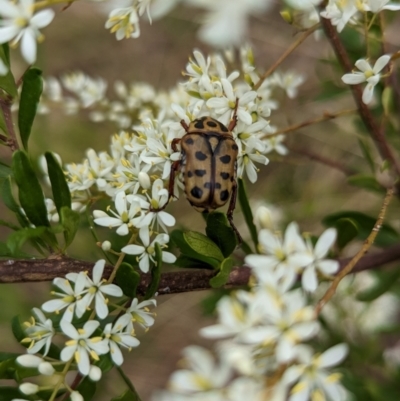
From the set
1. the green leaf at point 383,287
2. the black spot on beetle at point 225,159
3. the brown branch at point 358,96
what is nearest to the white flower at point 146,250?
the black spot on beetle at point 225,159

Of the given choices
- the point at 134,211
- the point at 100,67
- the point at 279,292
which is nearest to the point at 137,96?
the point at 134,211

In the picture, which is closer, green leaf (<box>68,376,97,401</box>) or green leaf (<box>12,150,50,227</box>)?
green leaf (<box>12,150,50,227</box>)

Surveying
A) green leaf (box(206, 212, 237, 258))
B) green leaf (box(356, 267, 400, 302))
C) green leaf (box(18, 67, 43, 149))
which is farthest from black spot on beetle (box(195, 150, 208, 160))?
green leaf (box(356, 267, 400, 302))

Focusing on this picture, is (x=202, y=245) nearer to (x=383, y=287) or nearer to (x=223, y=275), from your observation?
(x=223, y=275)

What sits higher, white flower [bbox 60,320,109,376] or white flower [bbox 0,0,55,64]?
white flower [bbox 0,0,55,64]

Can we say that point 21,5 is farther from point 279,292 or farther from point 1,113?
point 279,292

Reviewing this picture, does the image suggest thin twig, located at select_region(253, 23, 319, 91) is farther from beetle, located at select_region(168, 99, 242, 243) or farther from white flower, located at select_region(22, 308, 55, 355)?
white flower, located at select_region(22, 308, 55, 355)

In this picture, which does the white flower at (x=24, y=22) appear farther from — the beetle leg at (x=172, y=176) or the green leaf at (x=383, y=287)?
the green leaf at (x=383, y=287)
